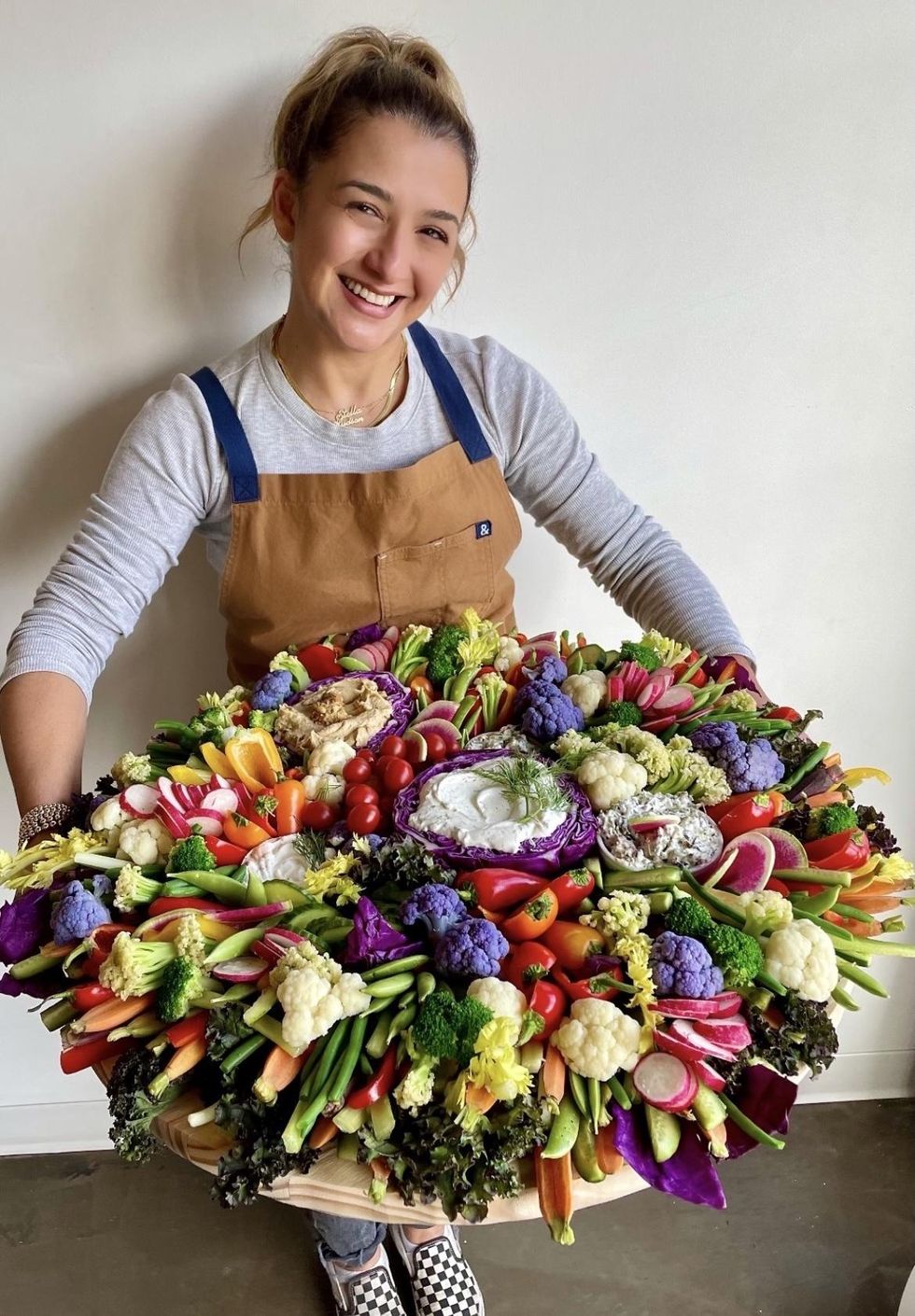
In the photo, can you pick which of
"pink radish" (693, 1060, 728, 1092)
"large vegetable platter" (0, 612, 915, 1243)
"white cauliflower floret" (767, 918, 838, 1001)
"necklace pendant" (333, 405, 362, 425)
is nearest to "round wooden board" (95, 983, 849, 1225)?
"large vegetable platter" (0, 612, 915, 1243)

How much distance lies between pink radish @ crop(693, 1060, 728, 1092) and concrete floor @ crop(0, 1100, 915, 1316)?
1261 millimetres

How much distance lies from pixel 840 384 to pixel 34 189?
1.30 meters

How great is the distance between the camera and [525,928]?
0.90m

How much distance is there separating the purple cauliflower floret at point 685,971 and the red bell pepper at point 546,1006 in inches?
3.5

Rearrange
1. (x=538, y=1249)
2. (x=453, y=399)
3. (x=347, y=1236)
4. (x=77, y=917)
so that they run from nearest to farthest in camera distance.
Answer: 1. (x=77, y=917)
2. (x=453, y=399)
3. (x=347, y=1236)
4. (x=538, y=1249)

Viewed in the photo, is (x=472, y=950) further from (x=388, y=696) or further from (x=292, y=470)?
(x=292, y=470)

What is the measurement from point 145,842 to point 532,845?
0.40 metres

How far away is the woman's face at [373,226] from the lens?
3.96 feet

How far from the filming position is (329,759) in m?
1.09

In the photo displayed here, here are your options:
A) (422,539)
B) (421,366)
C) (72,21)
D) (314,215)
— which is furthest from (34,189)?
(422,539)

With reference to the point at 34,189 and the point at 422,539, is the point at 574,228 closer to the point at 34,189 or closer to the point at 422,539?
the point at 422,539

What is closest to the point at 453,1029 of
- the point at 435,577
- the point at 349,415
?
the point at 435,577

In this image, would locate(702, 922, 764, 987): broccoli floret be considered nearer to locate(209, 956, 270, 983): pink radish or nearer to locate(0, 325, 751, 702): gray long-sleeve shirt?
locate(209, 956, 270, 983): pink radish

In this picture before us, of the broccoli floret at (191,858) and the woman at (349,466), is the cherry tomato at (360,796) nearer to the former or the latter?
the broccoli floret at (191,858)
